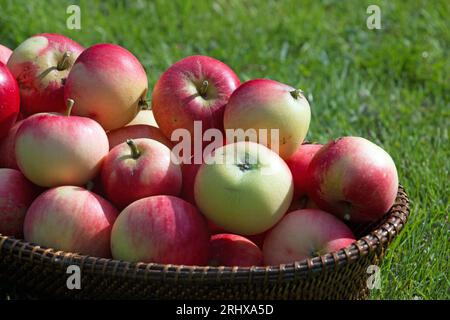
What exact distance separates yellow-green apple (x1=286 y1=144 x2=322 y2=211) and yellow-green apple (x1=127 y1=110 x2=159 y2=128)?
449 millimetres

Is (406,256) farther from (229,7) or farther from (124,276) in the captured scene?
(229,7)

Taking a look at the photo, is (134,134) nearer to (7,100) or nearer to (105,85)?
(105,85)

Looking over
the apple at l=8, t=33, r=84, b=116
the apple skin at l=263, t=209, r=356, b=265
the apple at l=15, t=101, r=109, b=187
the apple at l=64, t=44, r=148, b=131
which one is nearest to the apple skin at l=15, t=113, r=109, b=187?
the apple at l=15, t=101, r=109, b=187

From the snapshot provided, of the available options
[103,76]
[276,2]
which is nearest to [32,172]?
[103,76]

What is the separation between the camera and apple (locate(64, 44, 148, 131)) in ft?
6.82

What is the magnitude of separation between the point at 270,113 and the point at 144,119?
470 millimetres

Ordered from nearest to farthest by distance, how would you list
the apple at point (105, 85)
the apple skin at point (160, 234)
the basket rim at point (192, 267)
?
the basket rim at point (192, 267) < the apple skin at point (160, 234) < the apple at point (105, 85)

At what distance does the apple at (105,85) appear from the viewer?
6.82 feet

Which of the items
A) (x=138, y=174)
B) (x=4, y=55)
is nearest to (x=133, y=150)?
(x=138, y=174)

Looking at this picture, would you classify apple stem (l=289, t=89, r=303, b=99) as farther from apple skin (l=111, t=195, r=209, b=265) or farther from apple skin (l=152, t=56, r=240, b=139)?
apple skin (l=111, t=195, r=209, b=265)

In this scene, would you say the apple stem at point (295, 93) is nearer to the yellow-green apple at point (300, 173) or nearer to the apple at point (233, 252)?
the yellow-green apple at point (300, 173)

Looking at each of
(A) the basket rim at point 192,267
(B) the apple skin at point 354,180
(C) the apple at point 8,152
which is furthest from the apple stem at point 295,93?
(C) the apple at point 8,152

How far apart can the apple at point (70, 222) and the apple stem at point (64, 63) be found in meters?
0.51
